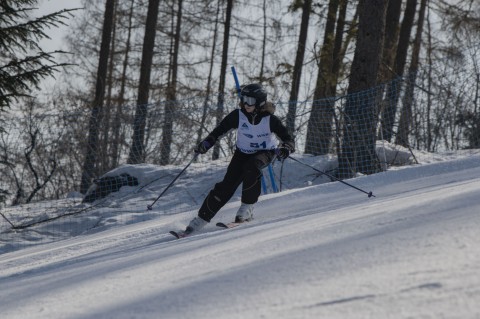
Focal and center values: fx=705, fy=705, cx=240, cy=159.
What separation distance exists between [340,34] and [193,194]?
7.30 meters

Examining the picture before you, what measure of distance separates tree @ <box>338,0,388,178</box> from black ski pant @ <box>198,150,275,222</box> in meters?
4.19

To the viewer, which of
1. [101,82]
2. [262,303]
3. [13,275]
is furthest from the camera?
[101,82]

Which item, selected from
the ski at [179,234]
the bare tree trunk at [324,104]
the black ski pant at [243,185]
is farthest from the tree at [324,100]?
the ski at [179,234]

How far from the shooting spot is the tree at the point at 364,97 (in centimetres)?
1109

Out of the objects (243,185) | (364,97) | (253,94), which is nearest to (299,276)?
(243,185)

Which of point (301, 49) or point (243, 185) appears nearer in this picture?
point (243, 185)

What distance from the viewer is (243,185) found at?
23.3 ft

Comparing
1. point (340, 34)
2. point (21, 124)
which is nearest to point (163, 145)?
point (21, 124)

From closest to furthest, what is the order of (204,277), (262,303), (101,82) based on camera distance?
(262,303)
(204,277)
(101,82)

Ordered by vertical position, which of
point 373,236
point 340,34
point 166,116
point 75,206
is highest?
point 340,34

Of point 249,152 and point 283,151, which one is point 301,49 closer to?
point 249,152

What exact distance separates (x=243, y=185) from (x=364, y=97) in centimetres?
468

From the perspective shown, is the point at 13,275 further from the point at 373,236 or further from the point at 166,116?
the point at 166,116

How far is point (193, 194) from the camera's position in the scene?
12.0 m
